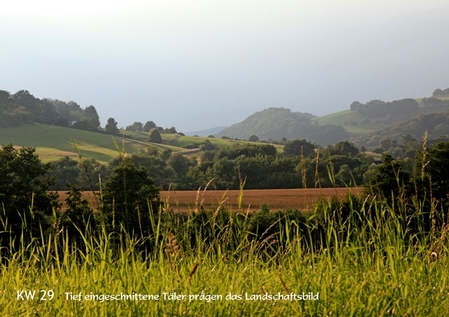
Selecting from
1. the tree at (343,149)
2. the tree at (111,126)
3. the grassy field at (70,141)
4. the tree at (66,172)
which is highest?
the tree at (111,126)

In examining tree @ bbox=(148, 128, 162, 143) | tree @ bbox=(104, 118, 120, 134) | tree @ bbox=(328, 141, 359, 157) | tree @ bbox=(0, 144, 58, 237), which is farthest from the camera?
tree @ bbox=(104, 118, 120, 134)

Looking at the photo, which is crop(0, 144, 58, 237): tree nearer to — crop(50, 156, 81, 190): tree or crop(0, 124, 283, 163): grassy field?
crop(50, 156, 81, 190): tree

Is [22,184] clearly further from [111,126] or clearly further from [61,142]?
[111,126]

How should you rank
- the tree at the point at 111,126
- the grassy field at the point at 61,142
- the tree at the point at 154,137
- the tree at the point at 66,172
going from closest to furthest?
1. the tree at the point at 66,172
2. the grassy field at the point at 61,142
3. the tree at the point at 154,137
4. the tree at the point at 111,126

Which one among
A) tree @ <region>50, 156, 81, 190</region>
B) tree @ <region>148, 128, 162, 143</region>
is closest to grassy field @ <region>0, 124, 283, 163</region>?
tree @ <region>148, 128, 162, 143</region>

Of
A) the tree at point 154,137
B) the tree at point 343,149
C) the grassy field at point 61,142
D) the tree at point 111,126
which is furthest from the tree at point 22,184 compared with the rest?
the tree at point 111,126

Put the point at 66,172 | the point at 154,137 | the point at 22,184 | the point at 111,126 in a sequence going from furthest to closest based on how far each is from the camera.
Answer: the point at 111,126, the point at 154,137, the point at 66,172, the point at 22,184

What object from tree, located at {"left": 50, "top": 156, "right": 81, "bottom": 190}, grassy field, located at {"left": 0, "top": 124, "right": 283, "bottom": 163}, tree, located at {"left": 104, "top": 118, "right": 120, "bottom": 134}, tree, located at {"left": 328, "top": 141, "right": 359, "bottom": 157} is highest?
tree, located at {"left": 104, "top": 118, "right": 120, "bottom": 134}

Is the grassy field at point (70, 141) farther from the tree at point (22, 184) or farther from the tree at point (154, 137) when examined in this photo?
the tree at point (22, 184)

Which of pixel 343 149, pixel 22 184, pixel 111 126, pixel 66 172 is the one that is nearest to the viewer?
pixel 22 184

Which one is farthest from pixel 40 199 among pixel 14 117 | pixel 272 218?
pixel 14 117

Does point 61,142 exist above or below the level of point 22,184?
above

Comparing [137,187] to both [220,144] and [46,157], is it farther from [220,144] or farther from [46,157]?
[220,144]

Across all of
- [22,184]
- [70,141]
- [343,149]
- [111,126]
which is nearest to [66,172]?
[70,141]
